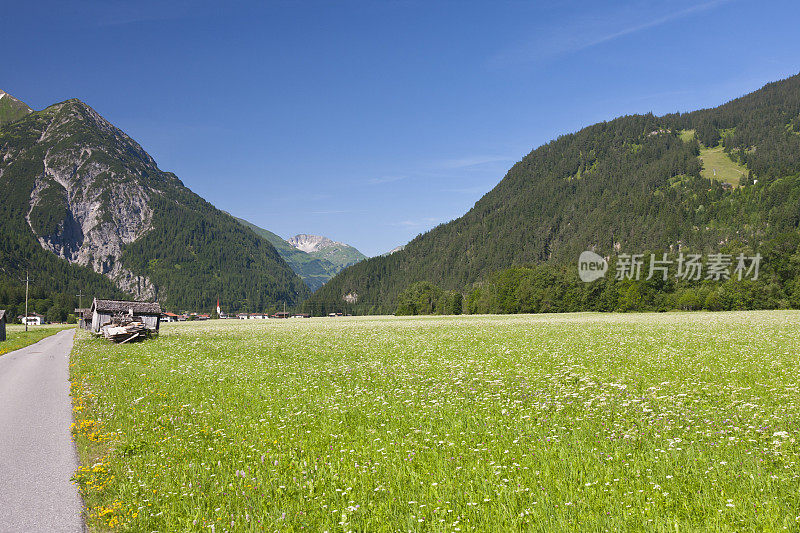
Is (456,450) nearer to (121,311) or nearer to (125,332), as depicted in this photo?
(125,332)

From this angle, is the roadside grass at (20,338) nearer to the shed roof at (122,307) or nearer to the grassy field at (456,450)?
the shed roof at (122,307)

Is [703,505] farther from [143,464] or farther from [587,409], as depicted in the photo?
[143,464]

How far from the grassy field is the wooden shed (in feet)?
181

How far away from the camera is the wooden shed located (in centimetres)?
6625

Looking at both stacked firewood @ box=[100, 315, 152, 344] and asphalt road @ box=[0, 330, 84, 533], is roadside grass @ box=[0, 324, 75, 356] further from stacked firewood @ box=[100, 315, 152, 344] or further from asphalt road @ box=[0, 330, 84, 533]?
asphalt road @ box=[0, 330, 84, 533]

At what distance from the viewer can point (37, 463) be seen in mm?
9688

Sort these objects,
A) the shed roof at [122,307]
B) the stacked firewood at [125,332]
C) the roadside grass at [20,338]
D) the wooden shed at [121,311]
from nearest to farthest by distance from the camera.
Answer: the roadside grass at [20,338], the stacked firewood at [125,332], the wooden shed at [121,311], the shed roof at [122,307]

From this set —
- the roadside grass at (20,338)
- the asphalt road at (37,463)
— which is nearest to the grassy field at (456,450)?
the asphalt road at (37,463)

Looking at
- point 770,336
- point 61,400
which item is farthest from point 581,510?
point 770,336

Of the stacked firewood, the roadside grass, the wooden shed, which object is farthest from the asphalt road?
the wooden shed

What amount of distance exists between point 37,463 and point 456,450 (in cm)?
896

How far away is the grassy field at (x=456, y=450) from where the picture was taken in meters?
6.62

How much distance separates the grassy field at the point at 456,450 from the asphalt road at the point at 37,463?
423 millimetres

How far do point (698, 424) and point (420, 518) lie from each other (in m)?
7.46
